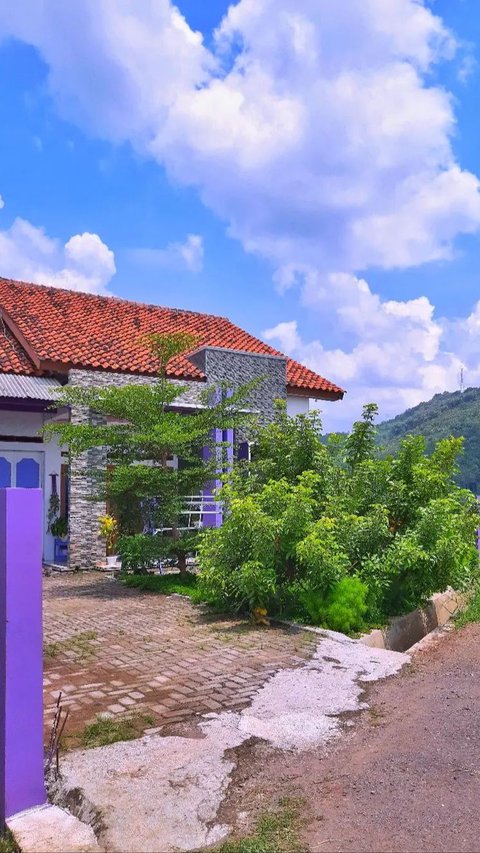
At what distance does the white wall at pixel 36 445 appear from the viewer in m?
14.3

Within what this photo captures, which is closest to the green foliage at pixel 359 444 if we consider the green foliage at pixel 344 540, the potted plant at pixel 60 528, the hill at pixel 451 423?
the green foliage at pixel 344 540

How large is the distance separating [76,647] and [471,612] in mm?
5734

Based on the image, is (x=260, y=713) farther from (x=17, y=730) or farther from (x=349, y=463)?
(x=349, y=463)

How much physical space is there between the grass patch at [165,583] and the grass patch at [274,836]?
270 inches

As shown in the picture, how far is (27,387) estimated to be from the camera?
13344mm

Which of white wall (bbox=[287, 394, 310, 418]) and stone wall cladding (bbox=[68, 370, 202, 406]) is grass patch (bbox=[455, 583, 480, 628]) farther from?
white wall (bbox=[287, 394, 310, 418])

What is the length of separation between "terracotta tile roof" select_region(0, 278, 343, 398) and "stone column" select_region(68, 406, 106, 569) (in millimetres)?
1206

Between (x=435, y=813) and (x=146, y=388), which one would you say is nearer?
(x=435, y=813)

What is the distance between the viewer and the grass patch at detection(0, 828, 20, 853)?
10.9 ft

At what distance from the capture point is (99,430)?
1126cm

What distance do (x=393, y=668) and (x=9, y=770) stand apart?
3909mm

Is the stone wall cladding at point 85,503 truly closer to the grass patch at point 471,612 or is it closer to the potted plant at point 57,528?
the potted plant at point 57,528

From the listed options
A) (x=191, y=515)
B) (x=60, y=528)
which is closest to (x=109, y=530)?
(x=60, y=528)

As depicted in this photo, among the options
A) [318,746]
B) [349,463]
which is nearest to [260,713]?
[318,746]
